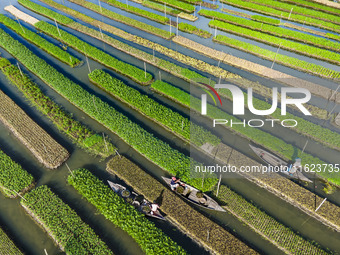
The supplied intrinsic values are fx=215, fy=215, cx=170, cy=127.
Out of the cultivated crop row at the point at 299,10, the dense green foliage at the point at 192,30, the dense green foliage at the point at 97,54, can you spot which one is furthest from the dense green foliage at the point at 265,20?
the dense green foliage at the point at 97,54

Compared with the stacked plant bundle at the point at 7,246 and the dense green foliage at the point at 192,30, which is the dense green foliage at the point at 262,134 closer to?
the dense green foliage at the point at 192,30

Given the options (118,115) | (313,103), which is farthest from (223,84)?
(118,115)

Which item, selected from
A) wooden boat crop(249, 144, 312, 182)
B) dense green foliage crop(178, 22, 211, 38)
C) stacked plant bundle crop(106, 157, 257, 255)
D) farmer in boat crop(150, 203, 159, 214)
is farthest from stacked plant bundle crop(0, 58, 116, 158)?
dense green foliage crop(178, 22, 211, 38)

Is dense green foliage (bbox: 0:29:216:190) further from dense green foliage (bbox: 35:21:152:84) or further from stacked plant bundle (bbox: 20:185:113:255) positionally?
stacked plant bundle (bbox: 20:185:113:255)

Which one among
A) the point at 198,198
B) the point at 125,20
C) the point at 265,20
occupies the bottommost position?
the point at 198,198

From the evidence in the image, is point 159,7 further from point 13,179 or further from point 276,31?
point 13,179

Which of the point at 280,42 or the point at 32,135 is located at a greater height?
the point at 280,42

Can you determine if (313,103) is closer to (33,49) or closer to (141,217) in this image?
(141,217)

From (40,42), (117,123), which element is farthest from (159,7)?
(117,123)
